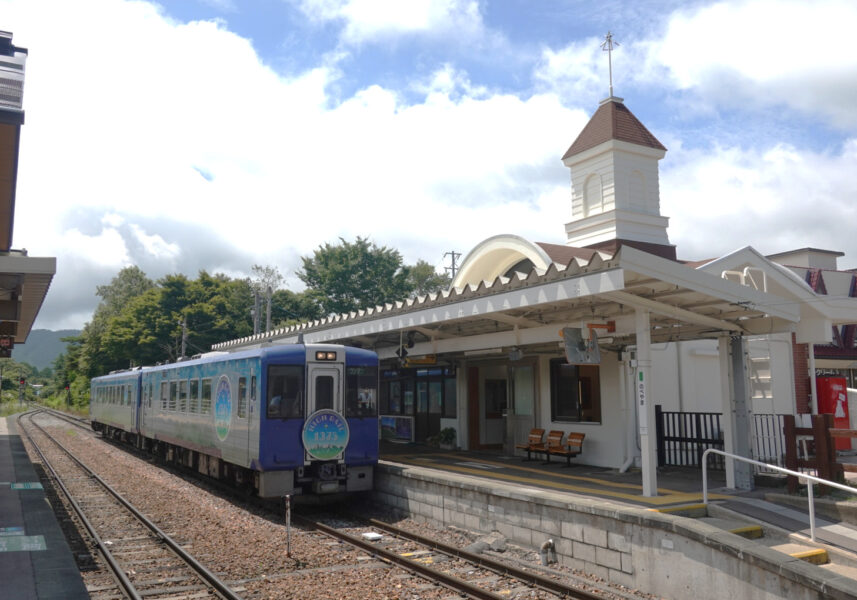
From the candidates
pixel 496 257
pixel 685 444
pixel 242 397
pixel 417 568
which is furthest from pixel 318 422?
pixel 496 257

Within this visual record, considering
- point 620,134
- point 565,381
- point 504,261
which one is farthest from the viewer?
point 620,134

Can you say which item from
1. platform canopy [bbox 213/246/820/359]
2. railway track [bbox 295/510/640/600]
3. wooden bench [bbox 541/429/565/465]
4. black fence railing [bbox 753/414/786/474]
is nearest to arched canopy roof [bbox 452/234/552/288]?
platform canopy [bbox 213/246/820/359]

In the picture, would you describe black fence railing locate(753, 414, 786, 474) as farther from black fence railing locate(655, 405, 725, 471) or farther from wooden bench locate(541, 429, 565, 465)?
wooden bench locate(541, 429, 565, 465)

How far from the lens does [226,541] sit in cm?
912

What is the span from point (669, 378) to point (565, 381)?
2180 mm

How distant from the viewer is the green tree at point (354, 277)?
48.4 meters

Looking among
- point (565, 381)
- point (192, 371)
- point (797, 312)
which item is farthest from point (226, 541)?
point (797, 312)

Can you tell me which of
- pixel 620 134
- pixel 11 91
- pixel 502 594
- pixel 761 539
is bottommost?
pixel 502 594

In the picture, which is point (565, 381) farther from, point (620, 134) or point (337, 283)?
point (337, 283)

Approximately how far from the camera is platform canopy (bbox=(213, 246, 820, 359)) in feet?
27.6

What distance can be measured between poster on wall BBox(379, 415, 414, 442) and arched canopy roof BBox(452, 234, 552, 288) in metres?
4.11

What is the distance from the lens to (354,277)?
159 ft

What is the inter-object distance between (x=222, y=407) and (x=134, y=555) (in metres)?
3.86

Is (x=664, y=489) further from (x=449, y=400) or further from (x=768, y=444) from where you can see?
(x=449, y=400)
